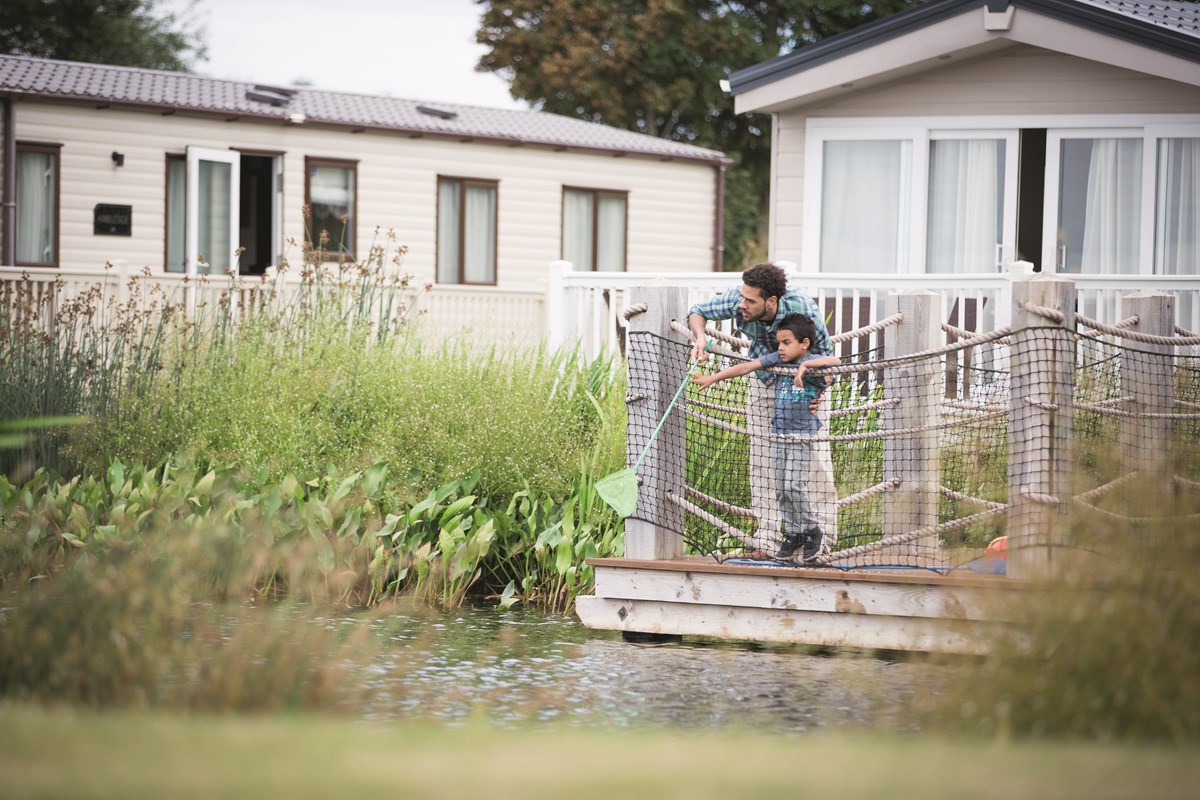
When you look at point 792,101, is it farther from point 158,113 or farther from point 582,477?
point 158,113

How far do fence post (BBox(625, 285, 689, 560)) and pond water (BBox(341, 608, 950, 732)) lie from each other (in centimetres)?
59

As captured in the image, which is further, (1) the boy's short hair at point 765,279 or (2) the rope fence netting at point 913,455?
(1) the boy's short hair at point 765,279

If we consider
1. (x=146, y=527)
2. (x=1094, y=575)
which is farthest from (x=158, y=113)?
(x=1094, y=575)

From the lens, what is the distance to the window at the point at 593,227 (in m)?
20.9

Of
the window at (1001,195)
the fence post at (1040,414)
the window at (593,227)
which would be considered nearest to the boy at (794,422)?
the fence post at (1040,414)

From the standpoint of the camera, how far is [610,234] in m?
21.2

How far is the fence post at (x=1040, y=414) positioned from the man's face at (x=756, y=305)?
48.2 inches

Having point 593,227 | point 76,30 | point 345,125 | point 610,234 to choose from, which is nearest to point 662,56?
point 610,234

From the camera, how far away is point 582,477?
9.08 meters

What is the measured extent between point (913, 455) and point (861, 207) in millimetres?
5550

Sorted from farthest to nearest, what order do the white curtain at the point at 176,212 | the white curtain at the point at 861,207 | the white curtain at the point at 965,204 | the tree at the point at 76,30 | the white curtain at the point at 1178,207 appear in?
the tree at the point at 76,30 → the white curtain at the point at 176,212 → the white curtain at the point at 861,207 → the white curtain at the point at 965,204 → the white curtain at the point at 1178,207

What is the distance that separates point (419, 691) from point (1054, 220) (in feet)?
26.8

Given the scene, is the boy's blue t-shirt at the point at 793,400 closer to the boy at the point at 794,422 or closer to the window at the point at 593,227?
the boy at the point at 794,422

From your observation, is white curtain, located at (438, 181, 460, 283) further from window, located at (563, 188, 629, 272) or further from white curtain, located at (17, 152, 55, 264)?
white curtain, located at (17, 152, 55, 264)
